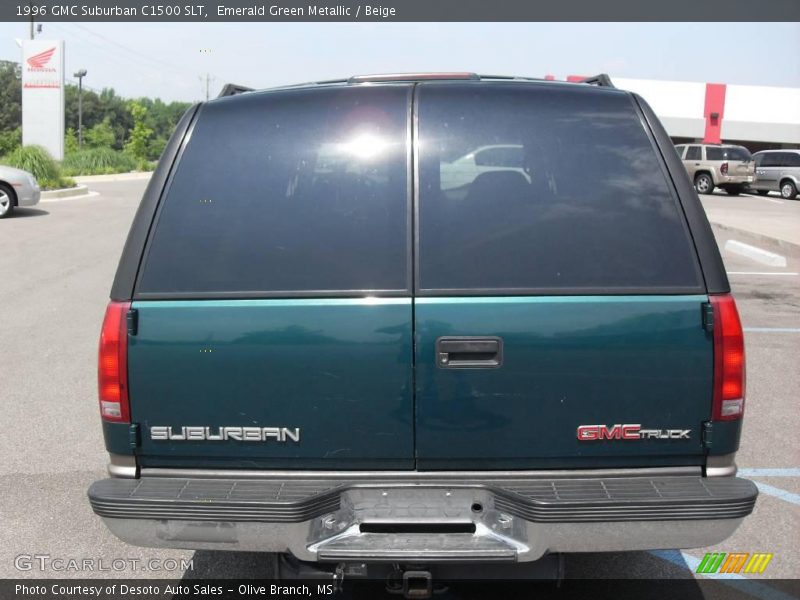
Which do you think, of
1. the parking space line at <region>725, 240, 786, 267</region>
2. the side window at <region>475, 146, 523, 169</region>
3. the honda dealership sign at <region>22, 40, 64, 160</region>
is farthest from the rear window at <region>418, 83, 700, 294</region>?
the honda dealership sign at <region>22, 40, 64, 160</region>

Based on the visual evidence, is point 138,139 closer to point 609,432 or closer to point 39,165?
point 39,165

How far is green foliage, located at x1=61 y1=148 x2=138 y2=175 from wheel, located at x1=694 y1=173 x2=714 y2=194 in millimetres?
28566

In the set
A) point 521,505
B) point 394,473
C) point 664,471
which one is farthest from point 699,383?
point 394,473

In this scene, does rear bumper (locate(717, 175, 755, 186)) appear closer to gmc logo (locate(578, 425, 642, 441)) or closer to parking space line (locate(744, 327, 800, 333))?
parking space line (locate(744, 327, 800, 333))

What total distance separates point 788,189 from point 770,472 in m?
28.8

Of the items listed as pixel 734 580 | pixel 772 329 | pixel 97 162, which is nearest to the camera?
pixel 734 580

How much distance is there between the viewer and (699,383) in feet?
9.53

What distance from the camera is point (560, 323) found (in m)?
2.88

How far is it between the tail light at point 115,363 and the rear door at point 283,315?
4 cm

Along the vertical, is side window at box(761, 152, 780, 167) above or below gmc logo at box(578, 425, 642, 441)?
above

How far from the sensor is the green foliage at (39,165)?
27.1m

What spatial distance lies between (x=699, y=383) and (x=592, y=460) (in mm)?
441

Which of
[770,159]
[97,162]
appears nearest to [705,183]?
[770,159]

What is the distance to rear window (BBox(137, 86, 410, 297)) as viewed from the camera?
2.98m
